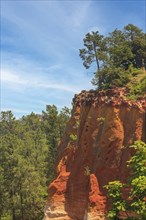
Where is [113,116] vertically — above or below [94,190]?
above

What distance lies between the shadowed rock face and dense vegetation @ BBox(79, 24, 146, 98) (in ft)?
13.4

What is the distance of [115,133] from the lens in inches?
1014

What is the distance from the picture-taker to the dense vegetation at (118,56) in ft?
112

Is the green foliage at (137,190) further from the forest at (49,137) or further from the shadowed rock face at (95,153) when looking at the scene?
the forest at (49,137)

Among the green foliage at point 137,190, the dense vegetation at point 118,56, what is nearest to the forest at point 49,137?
the dense vegetation at point 118,56

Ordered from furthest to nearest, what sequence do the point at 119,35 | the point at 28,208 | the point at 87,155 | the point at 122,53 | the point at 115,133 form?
the point at 28,208 < the point at 119,35 < the point at 122,53 < the point at 87,155 < the point at 115,133

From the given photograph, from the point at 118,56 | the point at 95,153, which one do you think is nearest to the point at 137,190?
the point at 95,153

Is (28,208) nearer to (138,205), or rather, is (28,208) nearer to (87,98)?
(87,98)

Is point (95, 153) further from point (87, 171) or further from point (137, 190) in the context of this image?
point (137, 190)

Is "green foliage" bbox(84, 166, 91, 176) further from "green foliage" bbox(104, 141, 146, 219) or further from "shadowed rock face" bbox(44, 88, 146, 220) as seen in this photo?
"green foliage" bbox(104, 141, 146, 219)

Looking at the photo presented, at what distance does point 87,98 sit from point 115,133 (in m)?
5.82

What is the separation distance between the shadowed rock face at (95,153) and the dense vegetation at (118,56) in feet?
13.4

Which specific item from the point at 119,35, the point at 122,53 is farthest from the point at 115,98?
the point at 119,35

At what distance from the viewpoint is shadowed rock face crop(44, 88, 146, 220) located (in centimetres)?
2506
